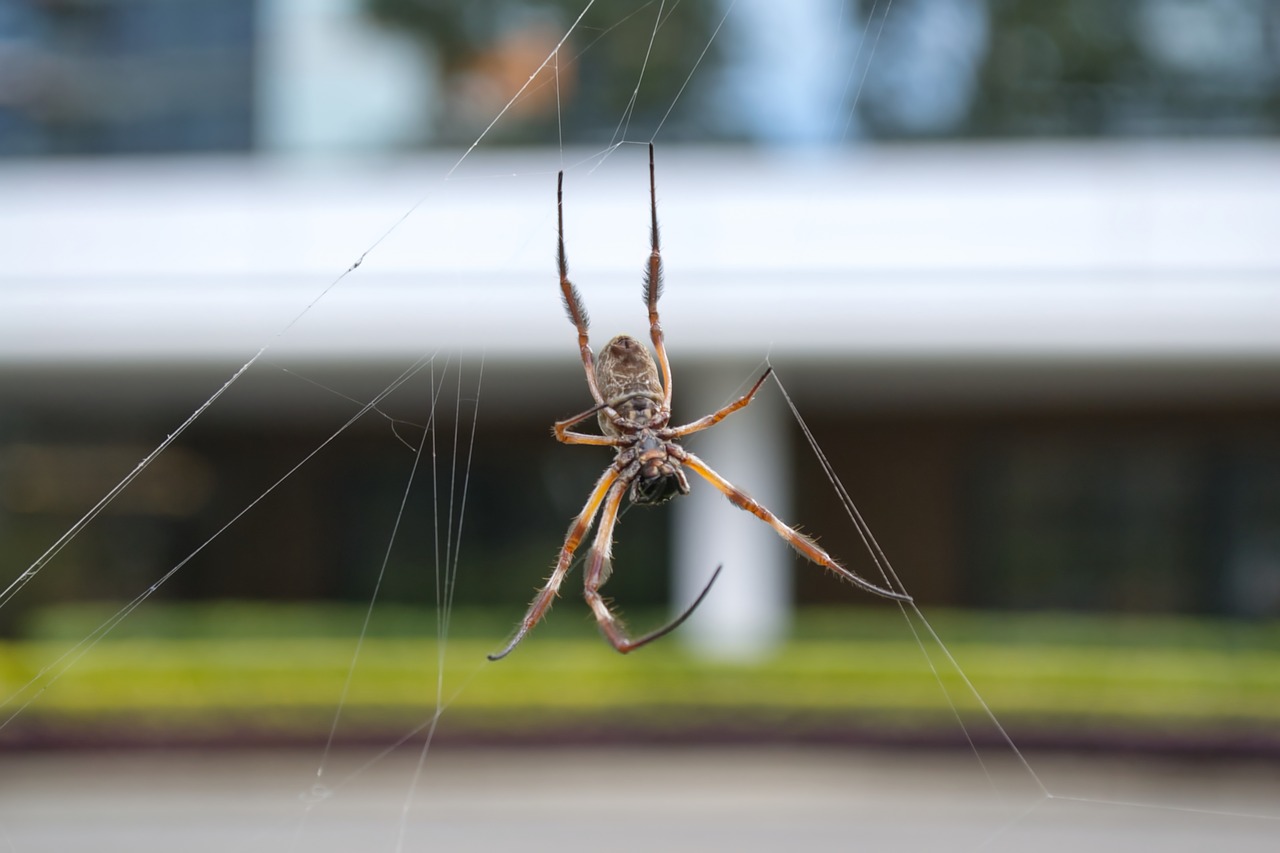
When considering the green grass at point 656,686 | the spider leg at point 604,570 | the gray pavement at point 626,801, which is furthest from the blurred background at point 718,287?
the spider leg at point 604,570

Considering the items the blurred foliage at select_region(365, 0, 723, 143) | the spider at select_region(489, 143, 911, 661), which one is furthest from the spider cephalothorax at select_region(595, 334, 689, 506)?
the blurred foliage at select_region(365, 0, 723, 143)

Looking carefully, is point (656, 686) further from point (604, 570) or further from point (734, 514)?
point (604, 570)

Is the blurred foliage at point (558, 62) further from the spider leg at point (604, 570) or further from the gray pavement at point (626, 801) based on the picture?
the spider leg at point (604, 570)

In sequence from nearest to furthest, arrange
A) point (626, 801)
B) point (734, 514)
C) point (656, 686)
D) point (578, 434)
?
1. point (578, 434)
2. point (626, 801)
3. point (656, 686)
4. point (734, 514)

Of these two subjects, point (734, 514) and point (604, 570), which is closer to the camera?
point (604, 570)

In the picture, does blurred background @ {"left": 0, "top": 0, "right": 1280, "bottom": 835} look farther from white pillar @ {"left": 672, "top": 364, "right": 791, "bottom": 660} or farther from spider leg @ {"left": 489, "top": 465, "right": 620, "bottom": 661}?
spider leg @ {"left": 489, "top": 465, "right": 620, "bottom": 661}

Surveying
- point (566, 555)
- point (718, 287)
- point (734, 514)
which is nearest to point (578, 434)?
point (566, 555)

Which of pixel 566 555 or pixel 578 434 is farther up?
pixel 578 434
